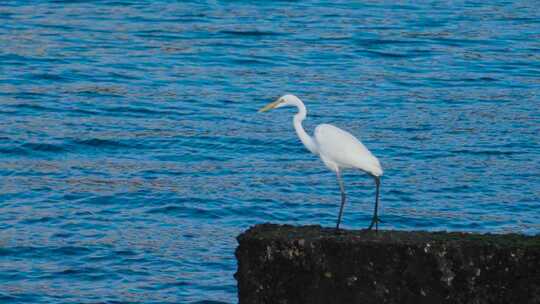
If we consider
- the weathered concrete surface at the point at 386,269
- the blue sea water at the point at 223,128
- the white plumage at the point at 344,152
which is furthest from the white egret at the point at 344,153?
→ the blue sea water at the point at 223,128

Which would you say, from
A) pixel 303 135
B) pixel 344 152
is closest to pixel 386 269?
pixel 344 152

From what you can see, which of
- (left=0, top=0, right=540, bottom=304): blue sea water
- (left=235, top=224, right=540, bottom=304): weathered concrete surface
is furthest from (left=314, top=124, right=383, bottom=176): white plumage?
(left=0, top=0, right=540, bottom=304): blue sea water

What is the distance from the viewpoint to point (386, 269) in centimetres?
765

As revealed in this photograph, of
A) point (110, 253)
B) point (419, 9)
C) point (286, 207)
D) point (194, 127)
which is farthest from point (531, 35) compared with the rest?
point (110, 253)

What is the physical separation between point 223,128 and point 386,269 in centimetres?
942

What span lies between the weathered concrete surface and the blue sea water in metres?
3.05

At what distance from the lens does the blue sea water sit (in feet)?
40.2

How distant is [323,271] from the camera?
25.3 ft

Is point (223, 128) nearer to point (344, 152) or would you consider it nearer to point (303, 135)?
point (303, 135)

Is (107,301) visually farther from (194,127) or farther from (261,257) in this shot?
(194,127)

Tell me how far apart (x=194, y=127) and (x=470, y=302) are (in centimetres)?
965

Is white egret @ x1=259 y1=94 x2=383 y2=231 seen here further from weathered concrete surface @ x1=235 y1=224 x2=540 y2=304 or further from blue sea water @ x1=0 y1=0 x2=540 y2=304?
blue sea water @ x1=0 y1=0 x2=540 y2=304

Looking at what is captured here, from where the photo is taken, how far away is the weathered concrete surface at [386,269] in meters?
7.59

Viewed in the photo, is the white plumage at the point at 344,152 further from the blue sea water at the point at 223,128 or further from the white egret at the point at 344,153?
the blue sea water at the point at 223,128
